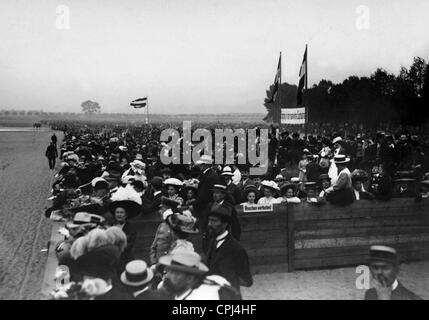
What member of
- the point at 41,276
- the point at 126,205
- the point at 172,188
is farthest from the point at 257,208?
the point at 41,276

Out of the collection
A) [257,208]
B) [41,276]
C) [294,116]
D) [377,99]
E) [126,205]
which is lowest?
[41,276]

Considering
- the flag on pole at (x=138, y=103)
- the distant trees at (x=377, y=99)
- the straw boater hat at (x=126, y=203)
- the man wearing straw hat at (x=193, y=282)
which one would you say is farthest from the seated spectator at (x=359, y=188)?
the flag on pole at (x=138, y=103)

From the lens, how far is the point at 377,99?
178ft

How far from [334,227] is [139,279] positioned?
4461 millimetres

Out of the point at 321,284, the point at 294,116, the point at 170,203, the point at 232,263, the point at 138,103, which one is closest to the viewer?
the point at 232,263

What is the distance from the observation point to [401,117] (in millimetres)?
47406

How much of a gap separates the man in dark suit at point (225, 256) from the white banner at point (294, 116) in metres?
13.9

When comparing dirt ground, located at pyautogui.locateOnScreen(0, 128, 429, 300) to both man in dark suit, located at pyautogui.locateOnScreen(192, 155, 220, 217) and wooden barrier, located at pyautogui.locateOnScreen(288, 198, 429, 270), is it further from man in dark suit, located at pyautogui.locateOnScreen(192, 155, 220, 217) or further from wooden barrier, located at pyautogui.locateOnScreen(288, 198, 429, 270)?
man in dark suit, located at pyautogui.locateOnScreen(192, 155, 220, 217)

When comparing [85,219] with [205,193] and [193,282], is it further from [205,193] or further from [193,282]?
[205,193]

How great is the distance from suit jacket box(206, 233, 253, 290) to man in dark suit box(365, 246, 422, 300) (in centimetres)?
125

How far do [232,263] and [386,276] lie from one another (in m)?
1.52

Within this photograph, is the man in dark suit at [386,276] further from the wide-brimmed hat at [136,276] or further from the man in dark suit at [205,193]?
the man in dark suit at [205,193]

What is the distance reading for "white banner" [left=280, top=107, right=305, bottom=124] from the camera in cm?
1862
